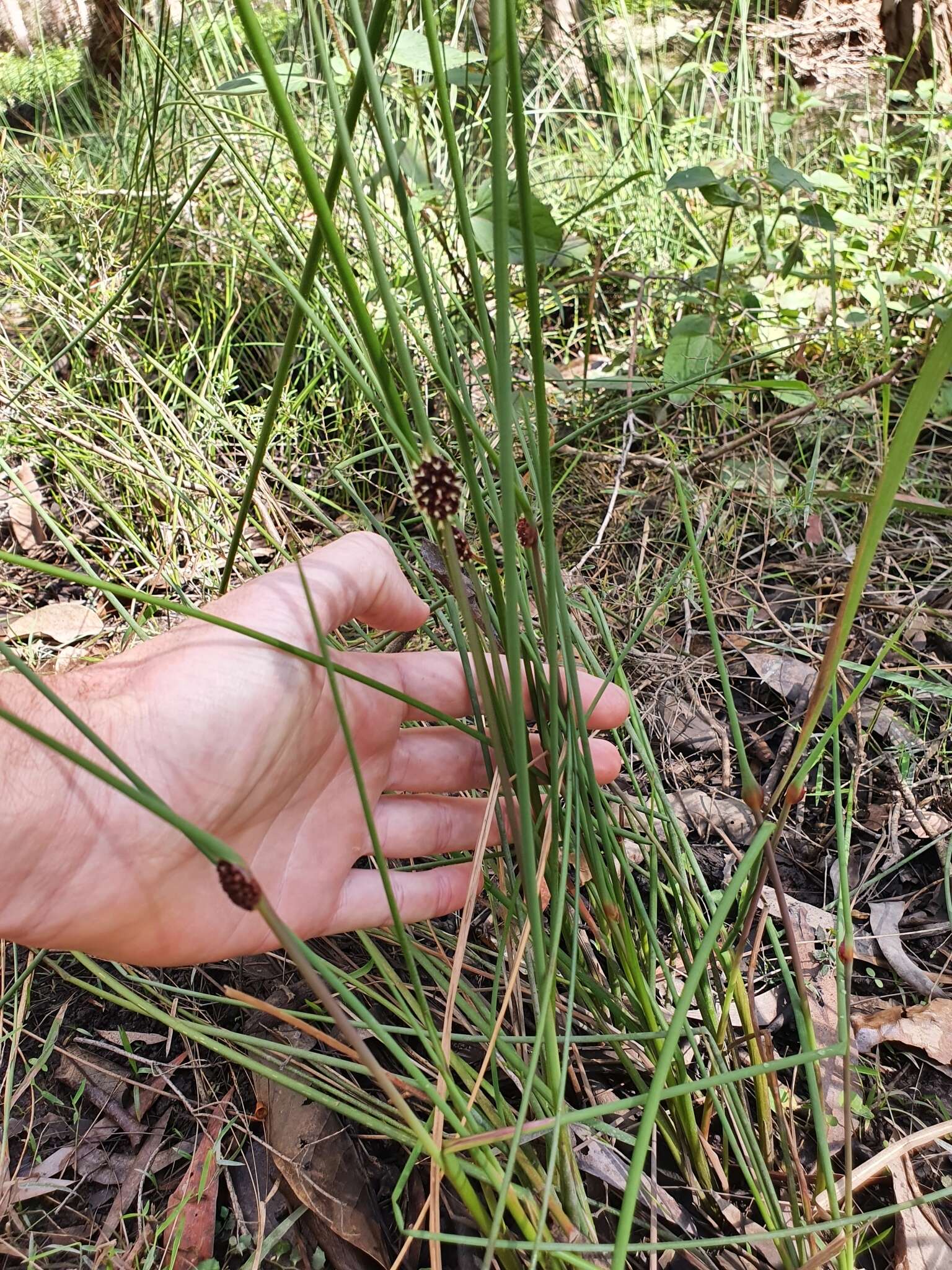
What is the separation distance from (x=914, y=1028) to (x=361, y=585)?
0.70 m

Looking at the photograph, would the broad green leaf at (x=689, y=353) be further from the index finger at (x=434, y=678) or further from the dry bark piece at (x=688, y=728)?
the index finger at (x=434, y=678)

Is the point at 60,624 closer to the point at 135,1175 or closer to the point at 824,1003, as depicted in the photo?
the point at 135,1175

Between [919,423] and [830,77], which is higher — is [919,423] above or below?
below

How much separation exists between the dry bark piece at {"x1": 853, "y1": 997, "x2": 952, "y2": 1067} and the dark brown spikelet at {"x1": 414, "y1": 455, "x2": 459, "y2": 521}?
71 cm

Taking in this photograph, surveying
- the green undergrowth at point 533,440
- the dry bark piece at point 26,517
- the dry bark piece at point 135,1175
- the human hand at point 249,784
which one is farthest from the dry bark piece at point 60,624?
the dry bark piece at point 135,1175

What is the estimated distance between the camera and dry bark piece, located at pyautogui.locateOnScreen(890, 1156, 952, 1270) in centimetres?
68

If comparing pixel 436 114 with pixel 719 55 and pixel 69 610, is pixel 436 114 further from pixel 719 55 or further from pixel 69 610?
pixel 69 610

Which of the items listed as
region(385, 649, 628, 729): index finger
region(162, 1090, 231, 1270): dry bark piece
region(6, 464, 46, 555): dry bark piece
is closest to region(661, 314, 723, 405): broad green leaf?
region(385, 649, 628, 729): index finger

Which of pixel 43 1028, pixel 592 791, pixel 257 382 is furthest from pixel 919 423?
pixel 257 382

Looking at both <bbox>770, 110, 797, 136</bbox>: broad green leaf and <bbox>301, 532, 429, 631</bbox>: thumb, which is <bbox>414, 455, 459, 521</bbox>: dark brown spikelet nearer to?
<bbox>301, 532, 429, 631</bbox>: thumb

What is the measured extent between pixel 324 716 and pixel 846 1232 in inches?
23.0

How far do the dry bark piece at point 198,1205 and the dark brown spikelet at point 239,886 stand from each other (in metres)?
0.56

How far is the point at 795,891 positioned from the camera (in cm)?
100

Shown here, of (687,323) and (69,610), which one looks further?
(687,323)
